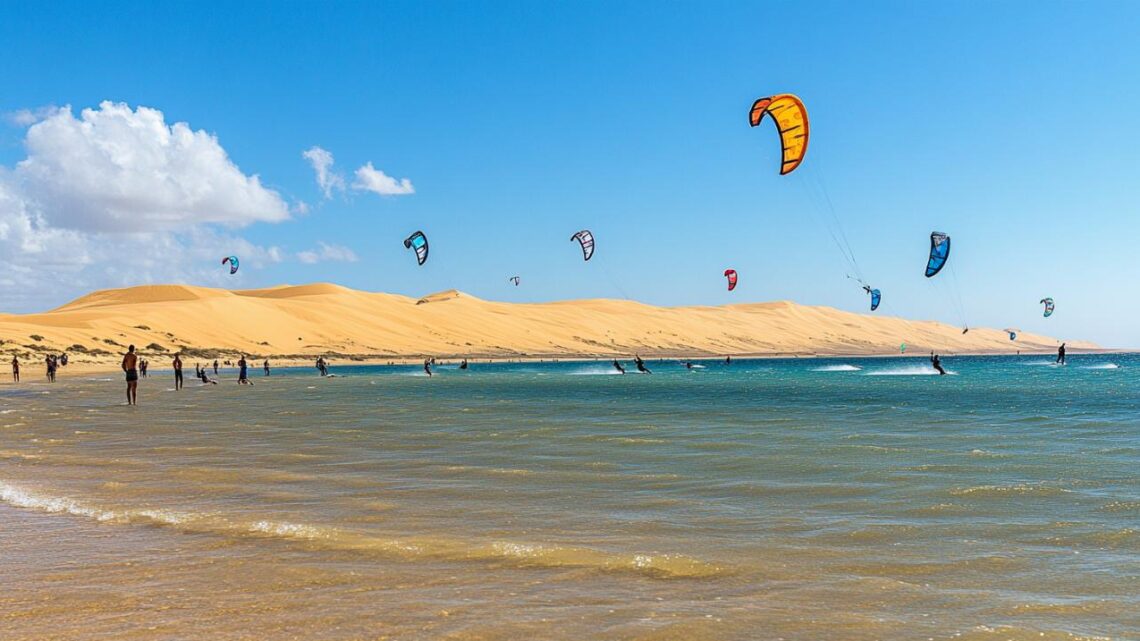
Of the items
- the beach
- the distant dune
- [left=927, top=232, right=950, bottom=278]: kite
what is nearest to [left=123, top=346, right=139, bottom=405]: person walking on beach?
[left=927, top=232, right=950, bottom=278]: kite

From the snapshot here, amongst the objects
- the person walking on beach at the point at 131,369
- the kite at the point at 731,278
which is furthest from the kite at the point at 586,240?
the person walking on beach at the point at 131,369

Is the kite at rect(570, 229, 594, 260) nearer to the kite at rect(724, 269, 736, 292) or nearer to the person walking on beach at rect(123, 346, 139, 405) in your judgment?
the kite at rect(724, 269, 736, 292)

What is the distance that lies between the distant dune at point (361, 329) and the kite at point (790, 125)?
61868 mm

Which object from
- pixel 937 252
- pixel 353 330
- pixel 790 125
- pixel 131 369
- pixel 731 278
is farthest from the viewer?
pixel 353 330

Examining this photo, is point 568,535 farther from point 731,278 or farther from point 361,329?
point 361,329

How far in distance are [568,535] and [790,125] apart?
2022 cm

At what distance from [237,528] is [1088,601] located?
23.8 ft

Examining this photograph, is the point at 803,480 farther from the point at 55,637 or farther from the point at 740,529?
the point at 55,637

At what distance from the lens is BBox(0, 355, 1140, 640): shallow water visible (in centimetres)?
577

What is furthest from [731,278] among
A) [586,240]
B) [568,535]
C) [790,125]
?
[568,535]

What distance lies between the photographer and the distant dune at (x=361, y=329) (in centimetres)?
8600

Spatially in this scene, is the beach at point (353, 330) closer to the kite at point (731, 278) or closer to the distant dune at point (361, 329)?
the distant dune at point (361, 329)

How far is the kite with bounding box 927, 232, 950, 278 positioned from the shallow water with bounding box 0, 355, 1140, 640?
81.1 feet

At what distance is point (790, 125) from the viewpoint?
26.1m
